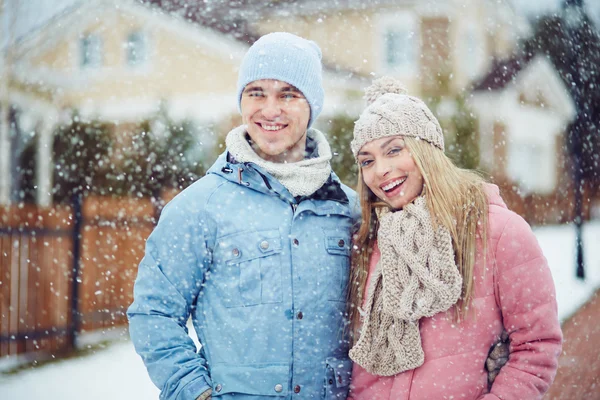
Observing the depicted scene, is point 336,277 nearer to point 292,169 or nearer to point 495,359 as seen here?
point 292,169

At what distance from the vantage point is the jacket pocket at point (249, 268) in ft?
6.95

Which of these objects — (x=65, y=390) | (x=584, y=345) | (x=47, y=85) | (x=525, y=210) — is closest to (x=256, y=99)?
(x=65, y=390)

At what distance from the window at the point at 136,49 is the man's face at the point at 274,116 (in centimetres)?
1562

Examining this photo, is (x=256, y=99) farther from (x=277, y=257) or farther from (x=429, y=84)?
(x=429, y=84)

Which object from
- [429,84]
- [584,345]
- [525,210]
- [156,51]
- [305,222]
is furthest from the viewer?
[156,51]

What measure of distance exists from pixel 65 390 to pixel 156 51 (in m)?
12.8

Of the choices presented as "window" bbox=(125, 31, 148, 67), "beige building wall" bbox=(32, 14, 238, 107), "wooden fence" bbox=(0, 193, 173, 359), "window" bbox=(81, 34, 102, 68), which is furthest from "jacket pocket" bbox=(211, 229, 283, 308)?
"window" bbox=(81, 34, 102, 68)

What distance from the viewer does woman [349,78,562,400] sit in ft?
6.37

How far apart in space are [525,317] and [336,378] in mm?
738

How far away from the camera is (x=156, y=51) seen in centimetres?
1652

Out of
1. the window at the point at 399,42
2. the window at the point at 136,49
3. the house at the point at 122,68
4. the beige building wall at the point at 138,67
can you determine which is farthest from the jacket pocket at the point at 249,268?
the window at the point at 136,49

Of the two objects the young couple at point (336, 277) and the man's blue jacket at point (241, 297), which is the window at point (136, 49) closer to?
the young couple at point (336, 277)

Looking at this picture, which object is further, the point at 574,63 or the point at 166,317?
the point at 574,63

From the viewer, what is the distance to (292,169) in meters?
2.24
